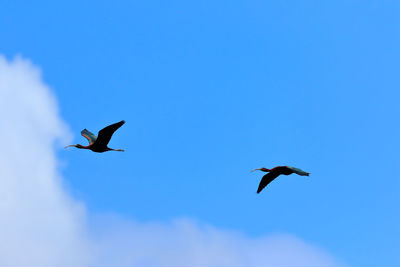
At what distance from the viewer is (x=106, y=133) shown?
1323 inches

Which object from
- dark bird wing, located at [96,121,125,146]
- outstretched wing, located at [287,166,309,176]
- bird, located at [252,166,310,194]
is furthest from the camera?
bird, located at [252,166,310,194]

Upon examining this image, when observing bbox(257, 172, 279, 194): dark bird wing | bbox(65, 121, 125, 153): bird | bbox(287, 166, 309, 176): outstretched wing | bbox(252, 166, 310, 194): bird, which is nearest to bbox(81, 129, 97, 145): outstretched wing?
bbox(65, 121, 125, 153): bird

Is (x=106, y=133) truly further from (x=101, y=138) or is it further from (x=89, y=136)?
(x=89, y=136)

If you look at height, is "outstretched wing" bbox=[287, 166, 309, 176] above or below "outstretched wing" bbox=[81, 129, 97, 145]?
below

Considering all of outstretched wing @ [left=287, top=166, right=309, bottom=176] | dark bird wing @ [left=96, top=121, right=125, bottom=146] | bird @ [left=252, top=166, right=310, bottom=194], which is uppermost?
dark bird wing @ [left=96, top=121, right=125, bottom=146]

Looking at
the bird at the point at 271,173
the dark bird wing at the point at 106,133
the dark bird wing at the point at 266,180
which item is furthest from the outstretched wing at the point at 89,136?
the dark bird wing at the point at 266,180

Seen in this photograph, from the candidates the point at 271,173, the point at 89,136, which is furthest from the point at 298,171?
the point at 89,136

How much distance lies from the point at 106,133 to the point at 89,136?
366 centimetres

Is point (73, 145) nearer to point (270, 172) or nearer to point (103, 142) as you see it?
point (103, 142)

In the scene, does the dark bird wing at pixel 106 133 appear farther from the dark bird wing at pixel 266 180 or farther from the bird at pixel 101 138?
the dark bird wing at pixel 266 180

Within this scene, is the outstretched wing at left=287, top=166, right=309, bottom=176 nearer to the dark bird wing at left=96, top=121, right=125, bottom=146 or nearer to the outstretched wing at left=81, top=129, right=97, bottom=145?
the dark bird wing at left=96, top=121, right=125, bottom=146

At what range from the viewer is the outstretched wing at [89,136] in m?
36.2

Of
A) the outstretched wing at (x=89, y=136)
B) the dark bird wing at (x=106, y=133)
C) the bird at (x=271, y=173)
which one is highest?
the outstretched wing at (x=89, y=136)

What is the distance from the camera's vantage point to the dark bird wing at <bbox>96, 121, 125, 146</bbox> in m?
32.8
